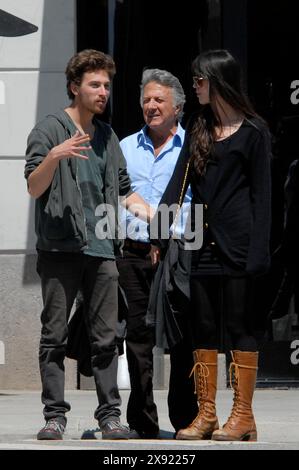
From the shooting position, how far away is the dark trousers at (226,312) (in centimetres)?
689

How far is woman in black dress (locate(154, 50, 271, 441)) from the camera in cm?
687

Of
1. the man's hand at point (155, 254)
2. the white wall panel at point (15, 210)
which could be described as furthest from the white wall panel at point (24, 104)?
the man's hand at point (155, 254)

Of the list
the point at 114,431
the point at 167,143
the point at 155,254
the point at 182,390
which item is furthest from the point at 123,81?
the point at 114,431

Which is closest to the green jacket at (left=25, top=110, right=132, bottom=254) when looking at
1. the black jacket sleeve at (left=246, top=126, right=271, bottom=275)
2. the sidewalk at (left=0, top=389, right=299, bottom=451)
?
the black jacket sleeve at (left=246, top=126, right=271, bottom=275)

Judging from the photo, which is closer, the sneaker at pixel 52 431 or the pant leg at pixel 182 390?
the sneaker at pixel 52 431

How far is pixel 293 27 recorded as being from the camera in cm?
1061

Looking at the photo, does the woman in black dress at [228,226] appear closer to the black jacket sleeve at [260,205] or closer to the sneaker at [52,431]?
the black jacket sleeve at [260,205]

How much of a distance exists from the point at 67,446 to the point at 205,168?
5.27ft

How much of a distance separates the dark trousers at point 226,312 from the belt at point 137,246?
0.46 meters

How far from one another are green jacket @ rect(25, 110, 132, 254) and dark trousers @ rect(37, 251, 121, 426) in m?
0.11

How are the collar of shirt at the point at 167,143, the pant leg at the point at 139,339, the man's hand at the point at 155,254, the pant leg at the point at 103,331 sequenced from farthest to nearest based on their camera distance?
the collar of shirt at the point at 167,143
the pant leg at the point at 139,339
the man's hand at the point at 155,254
the pant leg at the point at 103,331

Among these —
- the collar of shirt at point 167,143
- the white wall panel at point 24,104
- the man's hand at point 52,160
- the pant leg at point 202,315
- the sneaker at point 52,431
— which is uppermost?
the white wall panel at point 24,104

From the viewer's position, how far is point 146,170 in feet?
24.5

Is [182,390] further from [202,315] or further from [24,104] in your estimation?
[24,104]
